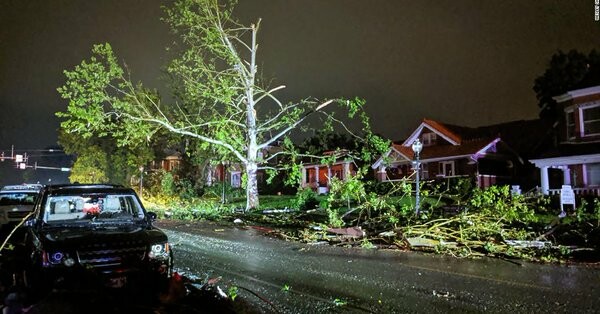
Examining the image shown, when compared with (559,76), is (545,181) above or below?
below

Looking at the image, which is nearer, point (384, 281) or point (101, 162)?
point (384, 281)

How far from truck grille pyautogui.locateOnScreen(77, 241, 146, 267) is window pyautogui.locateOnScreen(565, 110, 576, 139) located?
26.5 meters

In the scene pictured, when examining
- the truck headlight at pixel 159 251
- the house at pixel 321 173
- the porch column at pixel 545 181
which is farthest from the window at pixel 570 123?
the truck headlight at pixel 159 251

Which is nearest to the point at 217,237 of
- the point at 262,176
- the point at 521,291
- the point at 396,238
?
the point at 396,238

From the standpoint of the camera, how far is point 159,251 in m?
6.85

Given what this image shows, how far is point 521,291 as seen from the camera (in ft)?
25.1

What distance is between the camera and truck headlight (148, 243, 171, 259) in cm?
678

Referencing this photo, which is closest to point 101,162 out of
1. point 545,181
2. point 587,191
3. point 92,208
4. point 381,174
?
point 381,174

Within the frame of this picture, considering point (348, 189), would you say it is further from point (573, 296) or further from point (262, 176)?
point (262, 176)

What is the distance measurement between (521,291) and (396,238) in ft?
18.7

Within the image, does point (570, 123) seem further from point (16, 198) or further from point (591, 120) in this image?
point (16, 198)

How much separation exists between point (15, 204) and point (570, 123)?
26946 mm

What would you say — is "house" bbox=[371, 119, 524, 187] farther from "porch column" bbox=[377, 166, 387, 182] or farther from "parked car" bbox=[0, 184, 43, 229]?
"parked car" bbox=[0, 184, 43, 229]

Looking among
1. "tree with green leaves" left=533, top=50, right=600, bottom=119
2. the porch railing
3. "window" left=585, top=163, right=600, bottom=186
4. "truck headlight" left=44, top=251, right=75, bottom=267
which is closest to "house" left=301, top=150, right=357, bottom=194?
"tree with green leaves" left=533, top=50, right=600, bottom=119
